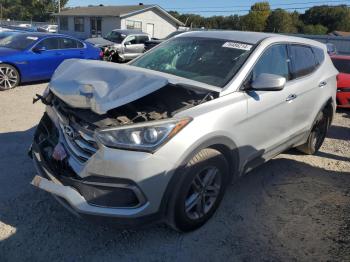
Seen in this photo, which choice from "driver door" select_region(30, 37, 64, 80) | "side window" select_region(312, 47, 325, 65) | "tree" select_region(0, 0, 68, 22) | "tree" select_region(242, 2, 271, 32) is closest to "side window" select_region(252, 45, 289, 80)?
"side window" select_region(312, 47, 325, 65)

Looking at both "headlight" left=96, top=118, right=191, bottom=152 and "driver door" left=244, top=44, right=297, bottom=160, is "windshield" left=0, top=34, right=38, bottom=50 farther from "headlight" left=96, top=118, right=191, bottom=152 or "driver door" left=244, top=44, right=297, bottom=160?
"headlight" left=96, top=118, right=191, bottom=152

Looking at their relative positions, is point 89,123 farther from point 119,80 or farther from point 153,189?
point 153,189

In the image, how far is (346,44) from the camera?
29.6m

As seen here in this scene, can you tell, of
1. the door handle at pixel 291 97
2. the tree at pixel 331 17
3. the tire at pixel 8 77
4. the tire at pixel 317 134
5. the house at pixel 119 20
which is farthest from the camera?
the tree at pixel 331 17

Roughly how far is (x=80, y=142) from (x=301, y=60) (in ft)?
10.3

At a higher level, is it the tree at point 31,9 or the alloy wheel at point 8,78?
the tree at point 31,9

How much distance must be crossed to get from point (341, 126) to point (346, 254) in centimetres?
505

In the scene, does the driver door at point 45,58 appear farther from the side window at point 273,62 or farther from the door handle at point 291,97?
the door handle at point 291,97

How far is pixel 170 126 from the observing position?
2.94 meters

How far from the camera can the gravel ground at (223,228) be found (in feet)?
10.4

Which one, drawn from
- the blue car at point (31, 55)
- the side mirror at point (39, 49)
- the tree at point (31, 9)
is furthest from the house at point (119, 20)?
the tree at point (31, 9)

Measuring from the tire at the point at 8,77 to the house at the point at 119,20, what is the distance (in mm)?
25851

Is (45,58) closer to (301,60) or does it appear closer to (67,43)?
(67,43)

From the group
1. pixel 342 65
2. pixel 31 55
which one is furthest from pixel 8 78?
pixel 342 65
